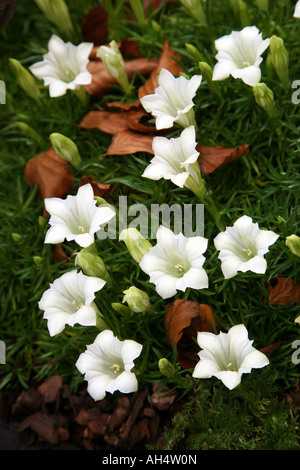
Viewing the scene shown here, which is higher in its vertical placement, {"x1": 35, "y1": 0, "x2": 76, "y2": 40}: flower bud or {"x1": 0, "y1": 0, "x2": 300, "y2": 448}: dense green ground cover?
{"x1": 35, "y1": 0, "x2": 76, "y2": 40}: flower bud

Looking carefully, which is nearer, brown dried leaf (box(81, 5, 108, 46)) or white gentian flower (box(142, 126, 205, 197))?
white gentian flower (box(142, 126, 205, 197))

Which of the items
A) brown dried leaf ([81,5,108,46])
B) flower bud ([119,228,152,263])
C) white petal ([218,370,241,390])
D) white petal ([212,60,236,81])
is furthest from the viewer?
brown dried leaf ([81,5,108,46])

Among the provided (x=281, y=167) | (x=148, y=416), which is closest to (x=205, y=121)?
(x=281, y=167)

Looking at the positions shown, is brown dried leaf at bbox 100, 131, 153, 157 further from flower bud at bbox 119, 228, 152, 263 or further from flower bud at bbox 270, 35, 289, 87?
flower bud at bbox 270, 35, 289, 87

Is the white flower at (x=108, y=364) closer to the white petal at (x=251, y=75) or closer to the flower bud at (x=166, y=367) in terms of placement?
the flower bud at (x=166, y=367)

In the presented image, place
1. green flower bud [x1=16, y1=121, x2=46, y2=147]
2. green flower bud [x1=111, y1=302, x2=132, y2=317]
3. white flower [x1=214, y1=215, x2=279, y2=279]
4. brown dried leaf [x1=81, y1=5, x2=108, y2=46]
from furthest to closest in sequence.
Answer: brown dried leaf [x1=81, y1=5, x2=108, y2=46]
green flower bud [x1=16, y1=121, x2=46, y2=147]
green flower bud [x1=111, y1=302, x2=132, y2=317]
white flower [x1=214, y1=215, x2=279, y2=279]

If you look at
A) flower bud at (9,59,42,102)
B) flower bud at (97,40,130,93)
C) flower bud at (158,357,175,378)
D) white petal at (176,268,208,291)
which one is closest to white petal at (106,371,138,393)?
flower bud at (158,357,175,378)
